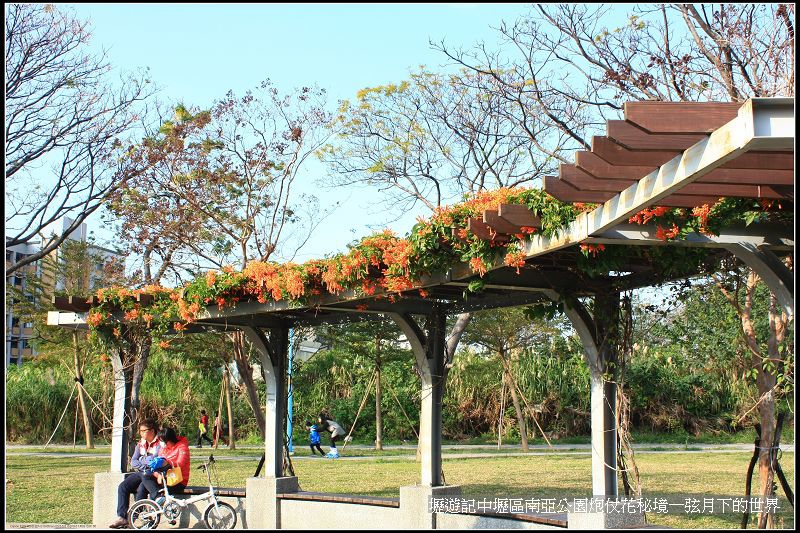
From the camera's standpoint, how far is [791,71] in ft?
29.4

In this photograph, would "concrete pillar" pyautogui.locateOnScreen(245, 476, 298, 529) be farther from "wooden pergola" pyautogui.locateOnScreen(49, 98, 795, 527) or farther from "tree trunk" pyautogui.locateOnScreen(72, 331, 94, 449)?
"tree trunk" pyautogui.locateOnScreen(72, 331, 94, 449)

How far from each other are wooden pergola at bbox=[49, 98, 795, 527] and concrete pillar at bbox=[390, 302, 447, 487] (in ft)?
0.04

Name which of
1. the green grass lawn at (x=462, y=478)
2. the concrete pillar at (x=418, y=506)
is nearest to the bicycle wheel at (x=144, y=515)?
the green grass lawn at (x=462, y=478)

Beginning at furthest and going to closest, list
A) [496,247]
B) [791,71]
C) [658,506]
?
[658,506]
[791,71]
[496,247]

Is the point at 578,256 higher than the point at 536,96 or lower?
lower

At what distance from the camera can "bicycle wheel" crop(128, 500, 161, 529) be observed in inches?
367

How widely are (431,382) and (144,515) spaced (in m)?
3.39

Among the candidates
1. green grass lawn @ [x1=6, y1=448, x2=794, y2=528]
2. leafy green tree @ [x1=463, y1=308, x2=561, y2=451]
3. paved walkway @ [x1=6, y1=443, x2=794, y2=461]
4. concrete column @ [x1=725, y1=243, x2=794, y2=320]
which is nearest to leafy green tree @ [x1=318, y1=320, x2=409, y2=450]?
leafy green tree @ [x1=463, y1=308, x2=561, y2=451]

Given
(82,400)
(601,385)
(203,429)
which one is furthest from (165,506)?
(82,400)

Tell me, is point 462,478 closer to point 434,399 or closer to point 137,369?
point 137,369

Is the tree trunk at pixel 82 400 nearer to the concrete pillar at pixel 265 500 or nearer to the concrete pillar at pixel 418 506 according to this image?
the concrete pillar at pixel 265 500

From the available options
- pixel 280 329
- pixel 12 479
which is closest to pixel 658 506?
pixel 280 329

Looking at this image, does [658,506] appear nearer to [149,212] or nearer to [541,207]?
[541,207]

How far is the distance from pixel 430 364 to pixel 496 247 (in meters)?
2.62
